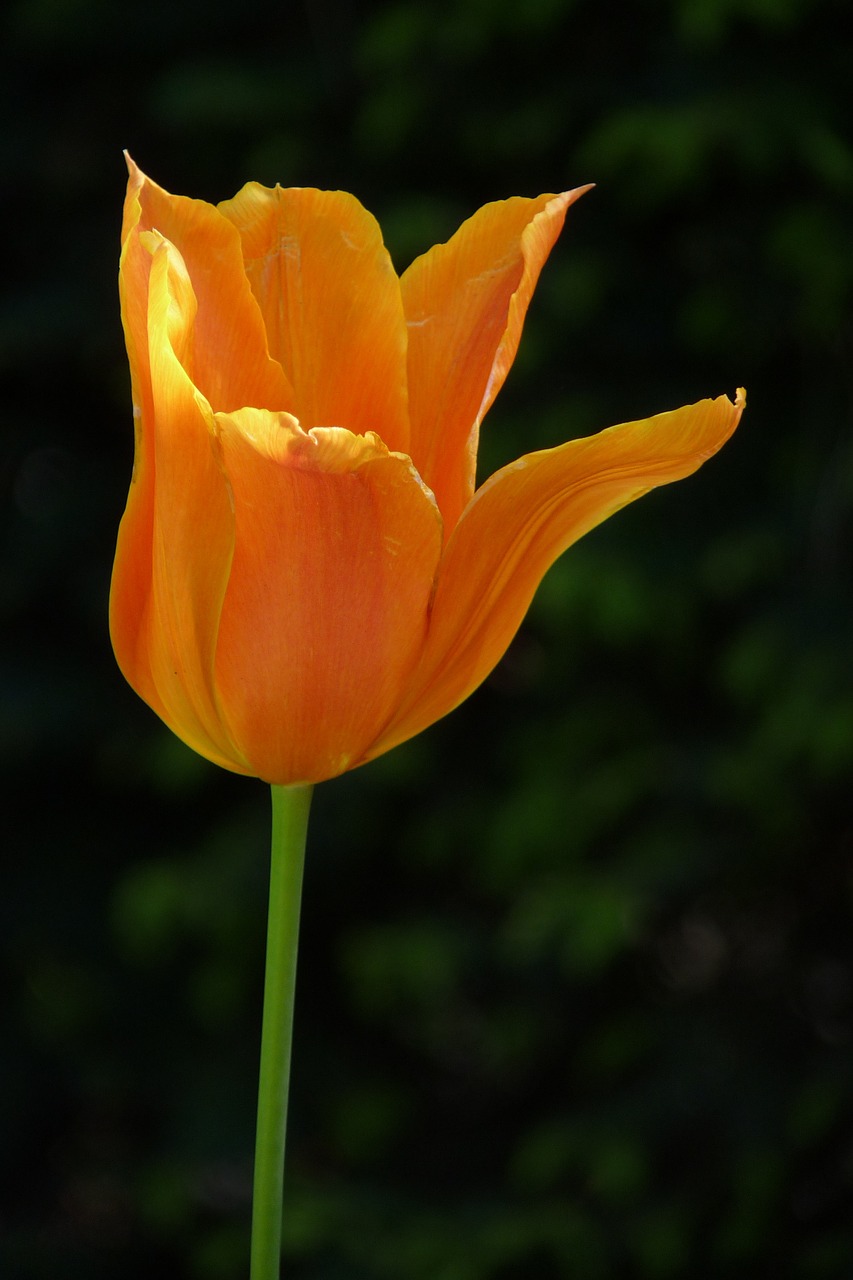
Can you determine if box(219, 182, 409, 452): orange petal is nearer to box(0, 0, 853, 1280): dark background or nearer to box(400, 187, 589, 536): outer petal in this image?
box(400, 187, 589, 536): outer petal

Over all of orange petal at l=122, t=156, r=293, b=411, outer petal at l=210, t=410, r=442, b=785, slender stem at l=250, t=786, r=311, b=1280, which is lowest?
slender stem at l=250, t=786, r=311, b=1280

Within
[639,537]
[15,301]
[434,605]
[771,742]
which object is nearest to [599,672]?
[639,537]

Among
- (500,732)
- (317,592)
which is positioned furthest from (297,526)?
(500,732)

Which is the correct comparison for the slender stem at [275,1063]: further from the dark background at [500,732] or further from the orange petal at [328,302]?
the dark background at [500,732]

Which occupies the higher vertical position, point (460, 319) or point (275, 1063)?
point (460, 319)

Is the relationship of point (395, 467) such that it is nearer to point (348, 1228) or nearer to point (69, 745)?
point (348, 1228)

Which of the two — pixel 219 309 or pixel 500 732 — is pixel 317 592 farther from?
pixel 500 732

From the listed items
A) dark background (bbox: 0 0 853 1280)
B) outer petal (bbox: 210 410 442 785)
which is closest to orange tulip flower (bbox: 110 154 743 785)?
outer petal (bbox: 210 410 442 785)
